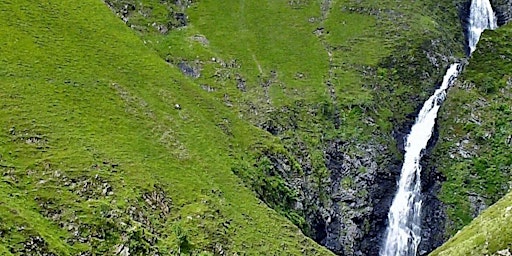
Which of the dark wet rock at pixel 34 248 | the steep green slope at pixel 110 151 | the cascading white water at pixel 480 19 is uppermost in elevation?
the cascading white water at pixel 480 19

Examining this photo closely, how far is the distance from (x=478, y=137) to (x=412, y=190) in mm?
15609

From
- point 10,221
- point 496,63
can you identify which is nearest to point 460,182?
point 496,63

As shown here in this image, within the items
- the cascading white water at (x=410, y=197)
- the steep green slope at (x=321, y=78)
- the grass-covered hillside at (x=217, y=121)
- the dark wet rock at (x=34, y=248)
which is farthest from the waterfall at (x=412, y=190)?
the dark wet rock at (x=34, y=248)

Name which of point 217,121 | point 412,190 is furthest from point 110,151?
point 412,190

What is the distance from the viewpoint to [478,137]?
318 ft

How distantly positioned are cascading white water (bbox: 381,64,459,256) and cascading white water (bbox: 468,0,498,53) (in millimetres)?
29913

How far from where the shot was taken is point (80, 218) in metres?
53.9

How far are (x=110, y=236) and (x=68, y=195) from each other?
5.91 meters

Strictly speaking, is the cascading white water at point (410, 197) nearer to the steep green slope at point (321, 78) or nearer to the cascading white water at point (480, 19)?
the steep green slope at point (321, 78)

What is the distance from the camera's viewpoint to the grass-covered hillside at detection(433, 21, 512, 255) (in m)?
90.0

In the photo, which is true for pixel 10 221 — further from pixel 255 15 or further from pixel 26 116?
pixel 255 15

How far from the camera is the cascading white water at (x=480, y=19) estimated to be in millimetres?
126281

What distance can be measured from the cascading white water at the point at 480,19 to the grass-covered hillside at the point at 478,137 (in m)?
14.7

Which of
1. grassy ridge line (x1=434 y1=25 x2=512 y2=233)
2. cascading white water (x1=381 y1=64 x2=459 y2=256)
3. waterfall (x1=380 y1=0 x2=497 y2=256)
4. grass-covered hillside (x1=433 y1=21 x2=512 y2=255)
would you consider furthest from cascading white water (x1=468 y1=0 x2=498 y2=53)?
cascading white water (x1=381 y1=64 x2=459 y2=256)
